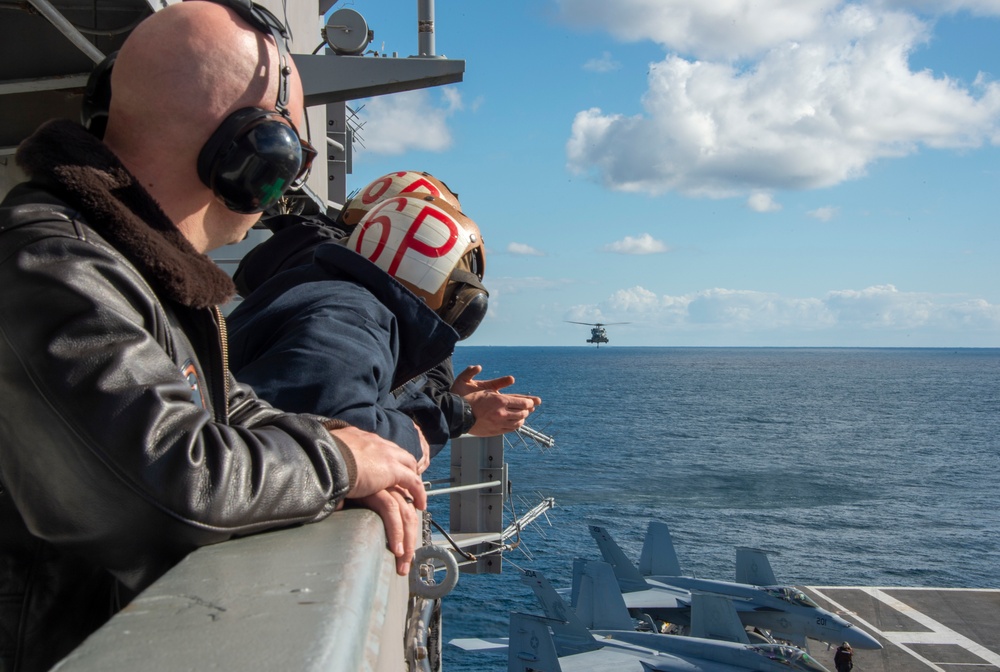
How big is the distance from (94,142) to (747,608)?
1247 inches

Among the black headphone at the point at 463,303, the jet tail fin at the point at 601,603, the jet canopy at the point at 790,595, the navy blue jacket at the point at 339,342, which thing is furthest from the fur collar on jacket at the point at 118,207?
the jet canopy at the point at 790,595

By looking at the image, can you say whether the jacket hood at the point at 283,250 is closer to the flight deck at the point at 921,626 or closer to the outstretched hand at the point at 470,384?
the outstretched hand at the point at 470,384

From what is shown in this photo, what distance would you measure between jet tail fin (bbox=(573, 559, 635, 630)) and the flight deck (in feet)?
Answer: 23.7

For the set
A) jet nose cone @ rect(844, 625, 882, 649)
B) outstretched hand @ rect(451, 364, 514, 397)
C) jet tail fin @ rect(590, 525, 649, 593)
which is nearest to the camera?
outstretched hand @ rect(451, 364, 514, 397)

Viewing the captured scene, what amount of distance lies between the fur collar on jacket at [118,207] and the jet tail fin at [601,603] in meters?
28.2

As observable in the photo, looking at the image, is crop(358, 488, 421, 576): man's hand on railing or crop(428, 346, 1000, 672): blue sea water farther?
crop(428, 346, 1000, 672): blue sea water

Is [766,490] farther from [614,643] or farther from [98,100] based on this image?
[98,100]

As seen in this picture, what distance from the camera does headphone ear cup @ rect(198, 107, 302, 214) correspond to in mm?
1683

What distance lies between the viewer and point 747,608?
30109mm

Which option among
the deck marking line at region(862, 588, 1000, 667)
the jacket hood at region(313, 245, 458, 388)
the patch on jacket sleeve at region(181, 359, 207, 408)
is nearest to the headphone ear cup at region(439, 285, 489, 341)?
the jacket hood at region(313, 245, 458, 388)

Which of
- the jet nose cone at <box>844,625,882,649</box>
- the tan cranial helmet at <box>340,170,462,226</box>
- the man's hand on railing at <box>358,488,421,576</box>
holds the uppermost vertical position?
the tan cranial helmet at <box>340,170,462,226</box>

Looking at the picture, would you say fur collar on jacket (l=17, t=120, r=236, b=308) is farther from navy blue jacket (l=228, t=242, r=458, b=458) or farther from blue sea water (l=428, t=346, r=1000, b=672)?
blue sea water (l=428, t=346, r=1000, b=672)

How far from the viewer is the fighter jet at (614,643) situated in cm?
2275

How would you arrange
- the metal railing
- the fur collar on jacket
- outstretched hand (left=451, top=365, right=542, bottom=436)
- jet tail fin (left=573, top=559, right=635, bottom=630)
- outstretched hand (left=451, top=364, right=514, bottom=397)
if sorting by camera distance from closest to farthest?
the metal railing → the fur collar on jacket → outstretched hand (left=451, top=365, right=542, bottom=436) → outstretched hand (left=451, top=364, right=514, bottom=397) → jet tail fin (left=573, top=559, right=635, bottom=630)
